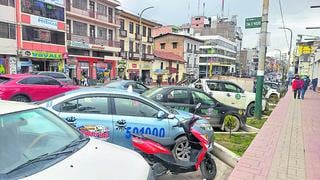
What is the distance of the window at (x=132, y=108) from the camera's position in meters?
5.50

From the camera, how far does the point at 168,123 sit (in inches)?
220

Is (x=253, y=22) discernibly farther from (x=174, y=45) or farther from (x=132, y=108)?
(x=174, y=45)

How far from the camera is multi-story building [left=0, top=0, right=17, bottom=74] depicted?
981 inches

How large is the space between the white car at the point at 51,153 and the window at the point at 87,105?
1.62 metres

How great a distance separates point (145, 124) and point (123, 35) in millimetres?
39492

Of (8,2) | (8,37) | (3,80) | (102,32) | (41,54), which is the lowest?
(3,80)

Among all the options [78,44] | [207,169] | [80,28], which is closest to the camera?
[207,169]

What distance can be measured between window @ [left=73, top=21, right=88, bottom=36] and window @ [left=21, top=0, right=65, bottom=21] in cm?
331

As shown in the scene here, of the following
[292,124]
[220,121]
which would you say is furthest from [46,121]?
[292,124]

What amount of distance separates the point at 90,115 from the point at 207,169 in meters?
2.38

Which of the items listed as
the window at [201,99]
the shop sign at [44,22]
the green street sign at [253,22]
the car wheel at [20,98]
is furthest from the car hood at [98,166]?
the shop sign at [44,22]

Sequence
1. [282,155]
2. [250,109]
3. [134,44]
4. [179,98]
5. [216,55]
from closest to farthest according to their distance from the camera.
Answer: [282,155], [179,98], [250,109], [134,44], [216,55]

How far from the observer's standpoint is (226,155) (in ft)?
20.9

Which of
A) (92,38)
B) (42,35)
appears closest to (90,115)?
(42,35)
